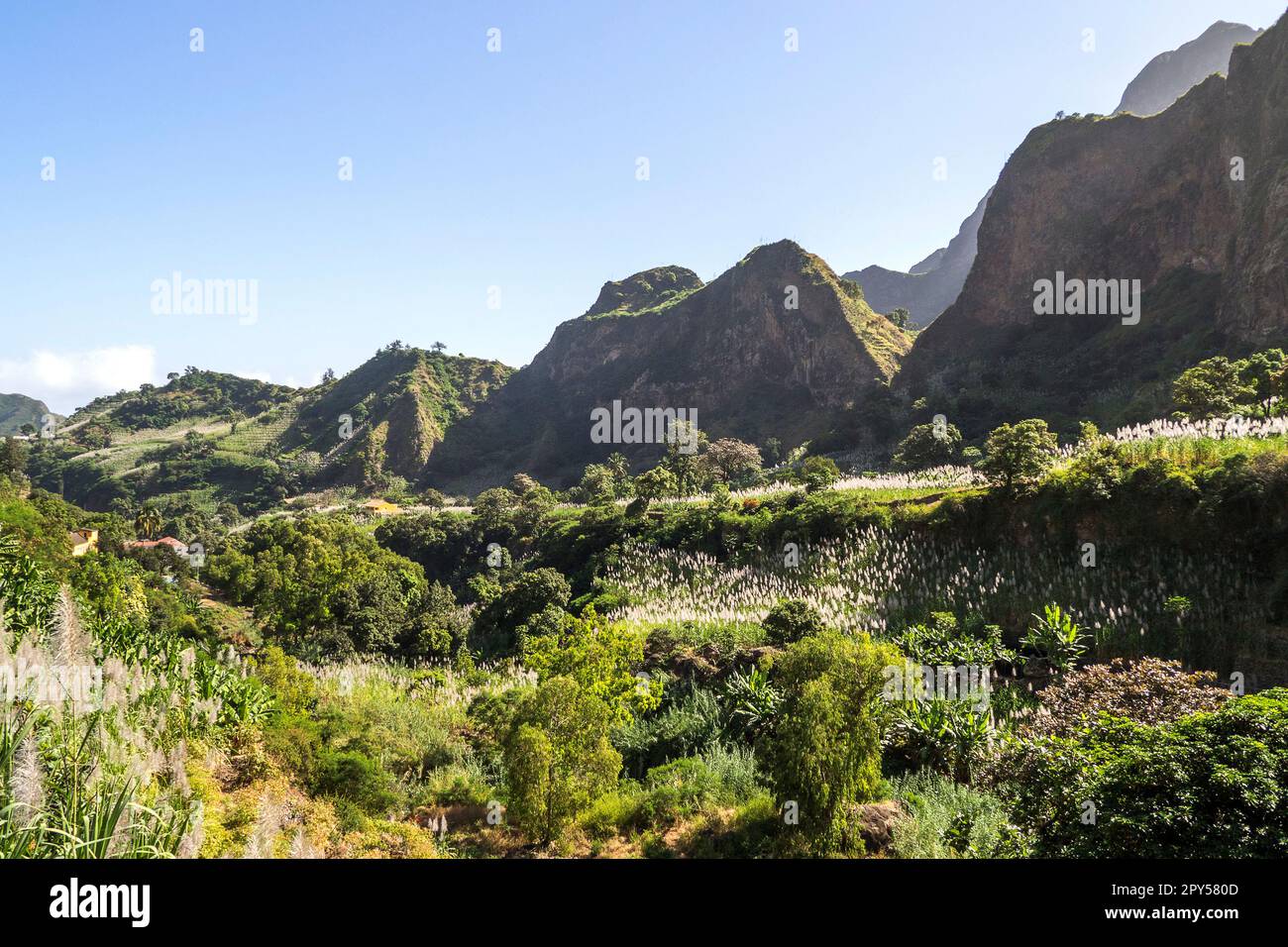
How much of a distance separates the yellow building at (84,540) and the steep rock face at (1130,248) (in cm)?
5167

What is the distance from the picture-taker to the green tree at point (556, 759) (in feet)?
22.2

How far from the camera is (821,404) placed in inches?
2980

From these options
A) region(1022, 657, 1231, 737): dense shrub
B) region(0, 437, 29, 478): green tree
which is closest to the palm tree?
region(0, 437, 29, 478): green tree

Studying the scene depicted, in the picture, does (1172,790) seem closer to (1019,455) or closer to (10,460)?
(1019,455)

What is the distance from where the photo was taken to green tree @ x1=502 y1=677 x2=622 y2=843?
22.2ft

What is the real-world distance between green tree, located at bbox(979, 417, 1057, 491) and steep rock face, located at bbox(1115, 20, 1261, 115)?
15071 centimetres

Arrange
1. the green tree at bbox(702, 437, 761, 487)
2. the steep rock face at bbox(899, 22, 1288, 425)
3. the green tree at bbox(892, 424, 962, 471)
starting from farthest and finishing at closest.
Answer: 1. the green tree at bbox(702, 437, 761, 487)
2. the steep rock face at bbox(899, 22, 1288, 425)
3. the green tree at bbox(892, 424, 962, 471)

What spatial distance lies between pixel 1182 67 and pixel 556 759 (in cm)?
18928

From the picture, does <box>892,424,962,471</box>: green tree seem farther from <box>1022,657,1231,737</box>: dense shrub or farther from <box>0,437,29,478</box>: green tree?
<box>0,437,29,478</box>: green tree

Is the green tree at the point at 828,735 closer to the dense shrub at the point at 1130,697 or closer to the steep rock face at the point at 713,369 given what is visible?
the dense shrub at the point at 1130,697

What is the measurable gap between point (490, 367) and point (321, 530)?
9317cm

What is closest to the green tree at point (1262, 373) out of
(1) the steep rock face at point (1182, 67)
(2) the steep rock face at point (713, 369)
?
(2) the steep rock face at point (713, 369)
